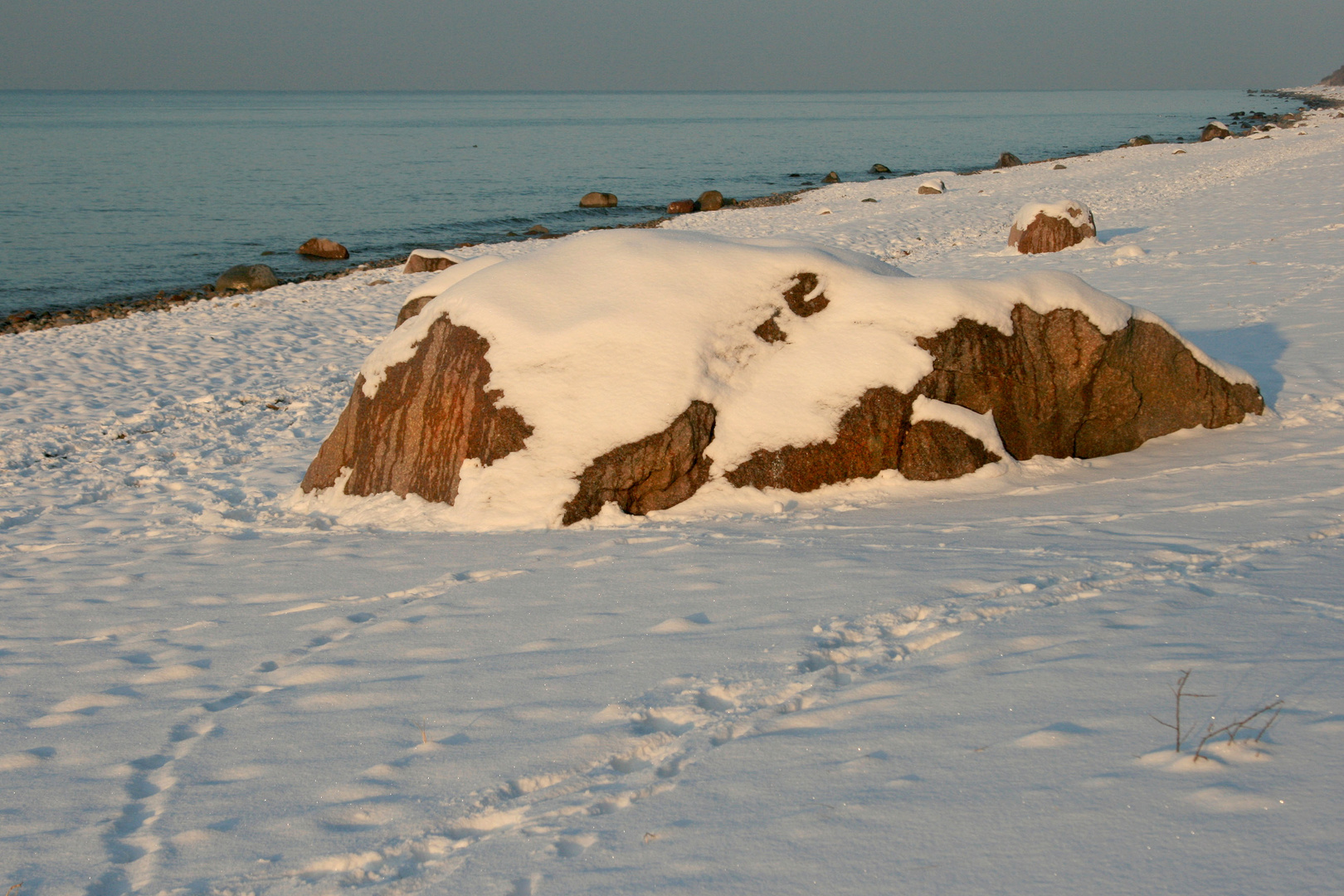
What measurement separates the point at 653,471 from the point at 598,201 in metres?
28.9

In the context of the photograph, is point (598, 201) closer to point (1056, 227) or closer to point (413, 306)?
point (1056, 227)

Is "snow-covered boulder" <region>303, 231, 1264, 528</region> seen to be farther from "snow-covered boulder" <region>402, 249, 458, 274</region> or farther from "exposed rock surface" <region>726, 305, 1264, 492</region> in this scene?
"snow-covered boulder" <region>402, 249, 458, 274</region>

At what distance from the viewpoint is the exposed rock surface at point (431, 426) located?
20.3 feet

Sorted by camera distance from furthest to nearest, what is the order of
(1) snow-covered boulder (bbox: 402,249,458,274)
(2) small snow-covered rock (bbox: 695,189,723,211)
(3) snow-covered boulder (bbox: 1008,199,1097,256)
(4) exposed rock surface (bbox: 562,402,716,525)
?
(2) small snow-covered rock (bbox: 695,189,723,211)
(1) snow-covered boulder (bbox: 402,249,458,274)
(3) snow-covered boulder (bbox: 1008,199,1097,256)
(4) exposed rock surface (bbox: 562,402,716,525)

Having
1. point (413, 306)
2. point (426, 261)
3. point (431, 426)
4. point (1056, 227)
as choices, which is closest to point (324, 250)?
point (426, 261)

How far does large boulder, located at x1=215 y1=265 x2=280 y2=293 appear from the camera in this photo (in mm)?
19578

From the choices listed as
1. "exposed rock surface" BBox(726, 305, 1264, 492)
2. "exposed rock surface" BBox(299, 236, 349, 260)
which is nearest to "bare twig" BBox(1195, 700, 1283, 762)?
"exposed rock surface" BBox(726, 305, 1264, 492)

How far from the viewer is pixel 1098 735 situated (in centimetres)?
286

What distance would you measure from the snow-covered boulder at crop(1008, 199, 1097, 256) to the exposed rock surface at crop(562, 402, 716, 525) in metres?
12.0

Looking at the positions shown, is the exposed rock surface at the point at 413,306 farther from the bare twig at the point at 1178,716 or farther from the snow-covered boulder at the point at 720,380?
the bare twig at the point at 1178,716

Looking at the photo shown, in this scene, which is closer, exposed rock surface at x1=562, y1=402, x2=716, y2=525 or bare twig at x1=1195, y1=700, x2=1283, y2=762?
bare twig at x1=1195, y1=700, x2=1283, y2=762

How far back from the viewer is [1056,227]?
52.2 ft

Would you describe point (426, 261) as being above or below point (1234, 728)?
above

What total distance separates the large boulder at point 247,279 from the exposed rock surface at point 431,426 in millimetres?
14474
